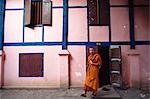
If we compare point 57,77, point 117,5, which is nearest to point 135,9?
point 117,5

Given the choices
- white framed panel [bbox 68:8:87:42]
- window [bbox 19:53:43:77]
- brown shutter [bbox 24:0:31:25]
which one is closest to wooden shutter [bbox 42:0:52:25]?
brown shutter [bbox 24:0:31:25]

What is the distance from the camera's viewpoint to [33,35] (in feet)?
35.9

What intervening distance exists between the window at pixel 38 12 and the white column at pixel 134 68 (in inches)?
143

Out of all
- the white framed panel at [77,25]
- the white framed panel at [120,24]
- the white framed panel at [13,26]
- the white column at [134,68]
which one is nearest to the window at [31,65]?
the white framed panel at [13,26]

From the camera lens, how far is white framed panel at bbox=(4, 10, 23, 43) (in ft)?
36.1

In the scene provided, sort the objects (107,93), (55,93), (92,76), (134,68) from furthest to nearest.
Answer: (134,68) → (55,93) → (107,93) → (92,76)

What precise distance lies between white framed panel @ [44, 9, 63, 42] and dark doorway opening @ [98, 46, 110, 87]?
182 cm

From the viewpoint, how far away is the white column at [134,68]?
10438mm

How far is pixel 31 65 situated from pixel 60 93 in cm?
204

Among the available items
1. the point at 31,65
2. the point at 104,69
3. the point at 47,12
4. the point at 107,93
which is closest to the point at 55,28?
the point at 47,12

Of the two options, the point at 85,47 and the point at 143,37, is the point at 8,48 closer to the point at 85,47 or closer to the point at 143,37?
the point at 85,47

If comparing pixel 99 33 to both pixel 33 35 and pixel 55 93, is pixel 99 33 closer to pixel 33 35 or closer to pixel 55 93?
pixel 33 35

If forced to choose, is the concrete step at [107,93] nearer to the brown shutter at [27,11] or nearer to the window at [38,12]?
the window at [38,12]

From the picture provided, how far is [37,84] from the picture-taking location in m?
10.7
